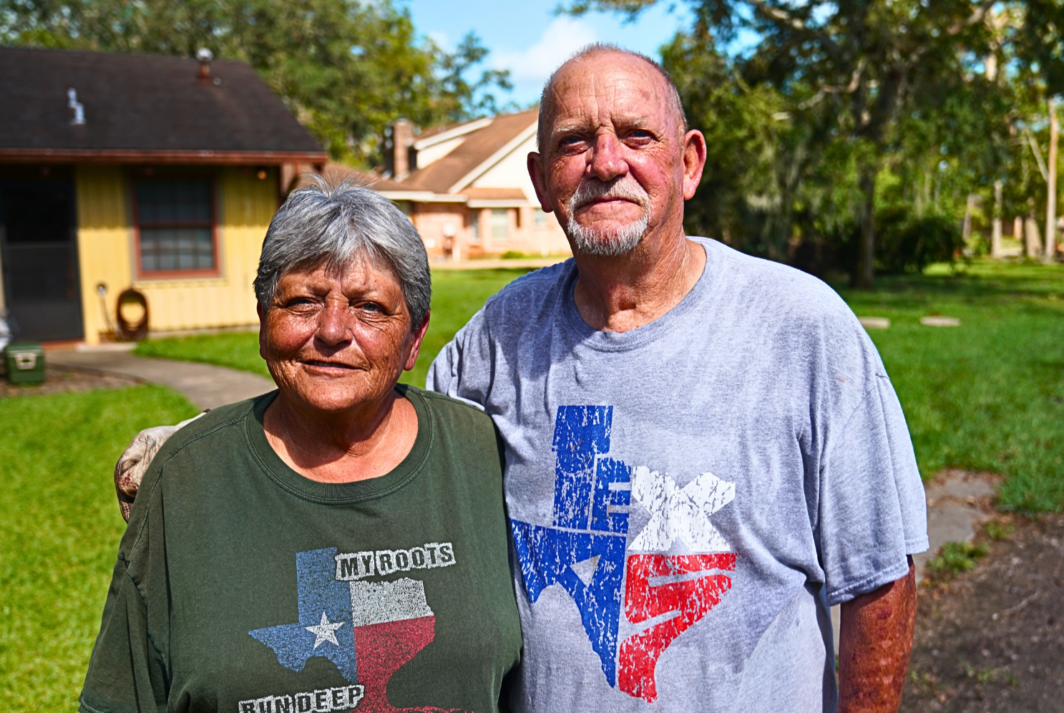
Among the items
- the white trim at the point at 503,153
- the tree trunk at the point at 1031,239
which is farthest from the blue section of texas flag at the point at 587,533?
the tree trunk at the point at 1031,239

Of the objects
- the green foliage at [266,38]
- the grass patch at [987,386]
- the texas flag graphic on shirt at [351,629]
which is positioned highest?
the green foliage at [266,38]

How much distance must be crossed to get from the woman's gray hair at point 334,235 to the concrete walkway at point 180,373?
19.6 ft

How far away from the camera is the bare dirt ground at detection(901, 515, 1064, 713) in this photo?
11.2ft

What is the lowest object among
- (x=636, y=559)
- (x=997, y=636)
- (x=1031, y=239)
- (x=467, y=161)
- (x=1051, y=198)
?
(x=997, y=636)

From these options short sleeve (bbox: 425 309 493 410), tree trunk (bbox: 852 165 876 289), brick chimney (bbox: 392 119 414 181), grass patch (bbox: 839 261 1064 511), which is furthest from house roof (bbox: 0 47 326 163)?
brick chimney (bbox: 392 119 414 181)

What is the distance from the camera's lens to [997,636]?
3.85m

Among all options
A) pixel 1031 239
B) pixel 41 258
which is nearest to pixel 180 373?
pixel 41 258

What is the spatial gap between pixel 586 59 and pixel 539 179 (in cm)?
32

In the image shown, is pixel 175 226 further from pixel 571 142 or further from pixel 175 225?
pixel 571 142

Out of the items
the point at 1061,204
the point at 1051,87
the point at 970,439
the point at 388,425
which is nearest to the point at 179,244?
the point at 970,439

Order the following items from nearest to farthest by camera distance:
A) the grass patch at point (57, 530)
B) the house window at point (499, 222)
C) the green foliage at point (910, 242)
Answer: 1. the grass patch at point (57, 530)
2. the house window at point (499, 222)
3. the green foliage at point (910, 242)

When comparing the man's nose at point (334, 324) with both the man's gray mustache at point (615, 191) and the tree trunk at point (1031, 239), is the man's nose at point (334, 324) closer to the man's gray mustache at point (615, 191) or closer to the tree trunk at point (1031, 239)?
the man's gray mustache at point (615, 191)

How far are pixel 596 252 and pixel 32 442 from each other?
664cm

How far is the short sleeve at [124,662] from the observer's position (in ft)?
5.79
